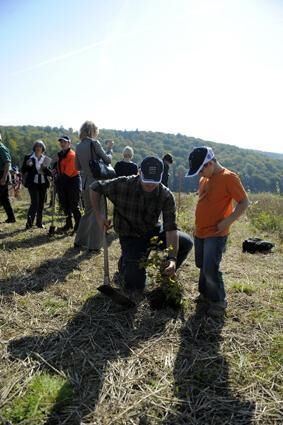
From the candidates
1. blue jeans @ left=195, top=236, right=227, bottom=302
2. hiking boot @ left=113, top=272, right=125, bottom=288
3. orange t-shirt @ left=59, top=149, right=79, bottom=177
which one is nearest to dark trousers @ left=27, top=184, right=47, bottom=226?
orange t-shirt @ left=59, top=149, right=79, bottom=177

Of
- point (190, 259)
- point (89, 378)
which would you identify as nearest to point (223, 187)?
point (89, 378)

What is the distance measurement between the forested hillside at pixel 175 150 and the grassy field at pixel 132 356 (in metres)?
74.3

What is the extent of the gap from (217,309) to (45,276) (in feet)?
8.25

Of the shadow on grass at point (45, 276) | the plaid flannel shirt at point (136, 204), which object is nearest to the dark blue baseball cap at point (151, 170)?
the plaid flannel shirt at point (136, 204)

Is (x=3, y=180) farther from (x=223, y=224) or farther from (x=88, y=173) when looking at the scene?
(x=223, y=224)

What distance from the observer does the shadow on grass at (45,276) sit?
16.3 ft

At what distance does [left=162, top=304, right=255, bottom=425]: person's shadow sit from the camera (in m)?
2.79

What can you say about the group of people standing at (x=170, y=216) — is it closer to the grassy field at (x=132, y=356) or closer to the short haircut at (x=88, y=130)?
the grassy field at (x=132, y=356)

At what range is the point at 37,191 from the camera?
28.1 ft

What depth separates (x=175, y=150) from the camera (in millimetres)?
159625

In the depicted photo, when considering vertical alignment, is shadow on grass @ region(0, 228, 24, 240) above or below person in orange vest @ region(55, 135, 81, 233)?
below

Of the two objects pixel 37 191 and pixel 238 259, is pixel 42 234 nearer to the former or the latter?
pixel 37 191

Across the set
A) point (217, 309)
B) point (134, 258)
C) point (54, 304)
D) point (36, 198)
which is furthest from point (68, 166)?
point (217, 309)

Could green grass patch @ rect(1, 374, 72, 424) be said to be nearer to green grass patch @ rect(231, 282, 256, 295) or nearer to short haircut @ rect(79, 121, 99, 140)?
green grass patch @ rect(231, 282, 256, 295)
